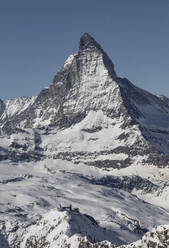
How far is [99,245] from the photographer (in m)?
162

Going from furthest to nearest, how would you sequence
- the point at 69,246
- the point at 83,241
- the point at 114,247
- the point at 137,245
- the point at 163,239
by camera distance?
the point at 69,246 → the point at 83,241 → the point at 114,247 → the point at 137,245 → the point at 163,239

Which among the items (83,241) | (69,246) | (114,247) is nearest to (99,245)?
(114,247)

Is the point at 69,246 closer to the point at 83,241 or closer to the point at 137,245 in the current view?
the point at 83,241

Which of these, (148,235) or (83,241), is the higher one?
(148,235)

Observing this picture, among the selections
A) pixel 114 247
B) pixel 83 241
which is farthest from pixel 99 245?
pixel 83 241

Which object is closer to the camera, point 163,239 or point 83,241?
point 163,239

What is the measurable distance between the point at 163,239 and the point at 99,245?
42.0 meters

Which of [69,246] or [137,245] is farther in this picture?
[69,246]

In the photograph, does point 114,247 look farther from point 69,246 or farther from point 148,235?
point 69,246

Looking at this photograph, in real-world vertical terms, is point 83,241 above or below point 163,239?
below

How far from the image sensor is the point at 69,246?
A: 196m

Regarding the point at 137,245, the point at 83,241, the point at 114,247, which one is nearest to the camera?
the point at 137,245

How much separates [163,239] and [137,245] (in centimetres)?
1214

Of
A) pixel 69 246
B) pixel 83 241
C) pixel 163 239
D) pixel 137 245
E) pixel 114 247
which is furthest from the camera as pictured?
pixel 69 246
